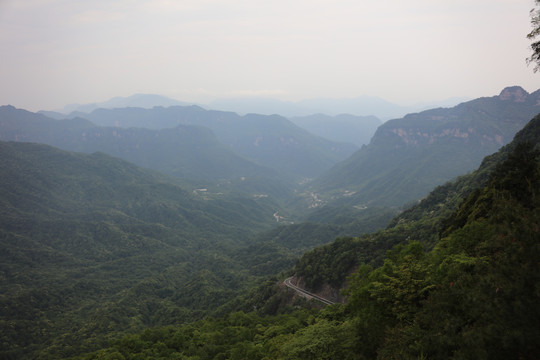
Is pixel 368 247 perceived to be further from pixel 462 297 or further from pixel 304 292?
pixel 462 297

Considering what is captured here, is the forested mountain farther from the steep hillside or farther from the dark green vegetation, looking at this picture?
the dark green vegetation

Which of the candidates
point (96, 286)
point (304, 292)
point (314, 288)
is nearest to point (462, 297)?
point (314, 288)

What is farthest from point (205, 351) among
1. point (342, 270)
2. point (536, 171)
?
point (536, 171)

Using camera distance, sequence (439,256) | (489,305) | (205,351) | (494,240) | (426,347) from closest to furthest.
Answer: (489,305) < (426,347) < (494,240) < (439,256) < (205,351)

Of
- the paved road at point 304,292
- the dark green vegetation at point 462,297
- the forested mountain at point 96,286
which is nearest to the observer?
the dark green vegetation at point 462,297

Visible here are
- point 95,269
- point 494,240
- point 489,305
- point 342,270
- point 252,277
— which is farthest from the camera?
point 95,269

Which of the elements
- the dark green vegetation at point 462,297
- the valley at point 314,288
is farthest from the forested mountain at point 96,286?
the dark green vegetation at point 462,297

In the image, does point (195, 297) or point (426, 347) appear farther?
point (195, 297)

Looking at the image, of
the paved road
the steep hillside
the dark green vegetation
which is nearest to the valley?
the dark green vegetation

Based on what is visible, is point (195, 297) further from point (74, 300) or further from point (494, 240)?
point (494, 240)

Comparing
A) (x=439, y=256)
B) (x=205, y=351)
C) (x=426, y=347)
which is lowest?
(x=205, y=351)

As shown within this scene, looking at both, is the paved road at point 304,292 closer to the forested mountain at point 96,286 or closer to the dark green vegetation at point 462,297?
the dark green vegetation at point 462,297
